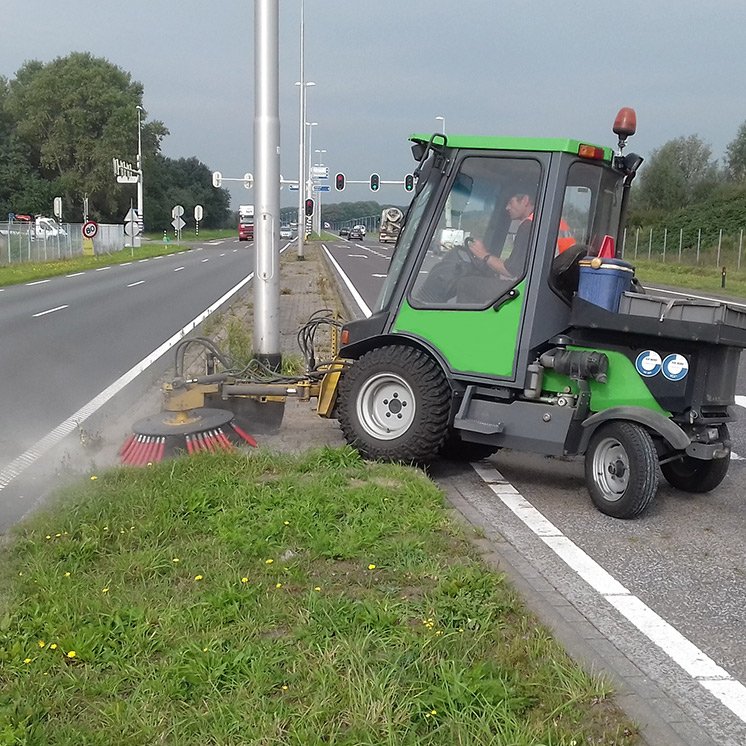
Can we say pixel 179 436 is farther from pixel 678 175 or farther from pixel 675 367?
pixel 678 175

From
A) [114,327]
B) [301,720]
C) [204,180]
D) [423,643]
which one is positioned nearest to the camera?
[301,720]

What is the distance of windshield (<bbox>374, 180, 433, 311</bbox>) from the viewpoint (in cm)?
667

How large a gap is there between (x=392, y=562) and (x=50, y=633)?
160cm

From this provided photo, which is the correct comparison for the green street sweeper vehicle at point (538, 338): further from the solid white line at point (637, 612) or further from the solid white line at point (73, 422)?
the solid white line at point (73, 422)

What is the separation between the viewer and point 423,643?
11.9 feet

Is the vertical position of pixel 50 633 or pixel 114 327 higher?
pixel 50 633

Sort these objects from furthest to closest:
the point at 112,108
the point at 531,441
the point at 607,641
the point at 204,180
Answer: the point at 204,180, the point at 112,108, the point at 531,441, the point at 607,641

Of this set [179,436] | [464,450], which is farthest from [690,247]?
[179,436]

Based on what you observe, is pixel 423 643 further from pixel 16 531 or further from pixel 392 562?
pixel 16 531

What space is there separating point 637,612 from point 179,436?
3.34 m

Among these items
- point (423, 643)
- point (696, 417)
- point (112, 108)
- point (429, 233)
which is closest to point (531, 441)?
point (696, 417)

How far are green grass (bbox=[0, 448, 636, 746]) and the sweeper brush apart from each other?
0.86 metres

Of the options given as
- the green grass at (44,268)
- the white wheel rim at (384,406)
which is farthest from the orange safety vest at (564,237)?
the green grass at (44,268)

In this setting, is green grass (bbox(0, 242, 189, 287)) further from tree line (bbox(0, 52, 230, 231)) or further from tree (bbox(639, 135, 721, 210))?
tree line (bbox(0, 52, 230, 231))
